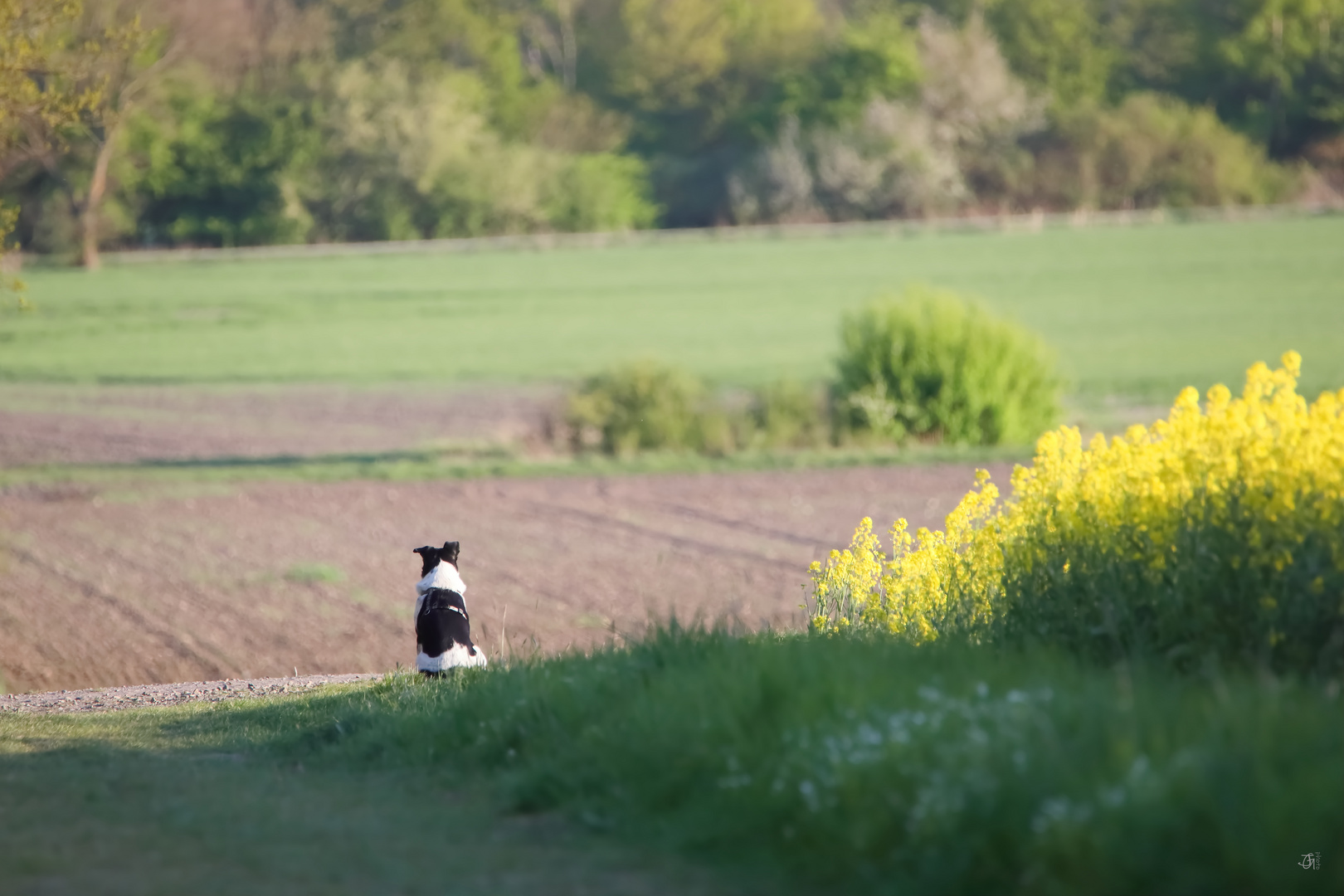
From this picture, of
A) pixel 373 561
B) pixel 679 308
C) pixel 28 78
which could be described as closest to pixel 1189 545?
pixel 28 78

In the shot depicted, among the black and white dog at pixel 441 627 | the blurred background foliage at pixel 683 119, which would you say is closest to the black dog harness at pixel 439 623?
the black and white dog at pixel 441 627

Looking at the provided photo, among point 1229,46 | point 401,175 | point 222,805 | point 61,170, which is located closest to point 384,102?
point 401,175

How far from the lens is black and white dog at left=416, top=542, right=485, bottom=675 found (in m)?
8.62

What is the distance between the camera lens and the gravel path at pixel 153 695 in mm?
9852

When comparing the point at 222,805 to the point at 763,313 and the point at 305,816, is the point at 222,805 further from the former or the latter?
the point at 763,313

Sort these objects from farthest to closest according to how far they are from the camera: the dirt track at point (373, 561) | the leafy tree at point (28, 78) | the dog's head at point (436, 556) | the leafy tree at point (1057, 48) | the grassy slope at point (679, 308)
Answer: the leafy tree at point (1057, 48) → the grassy slope at point (679, 308) → the dirt track at point (373, 561) → the leafy tree at point (28, 78) → the dog's head at point (436, 556)

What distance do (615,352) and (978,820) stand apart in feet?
130

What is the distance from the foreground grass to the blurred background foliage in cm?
7116

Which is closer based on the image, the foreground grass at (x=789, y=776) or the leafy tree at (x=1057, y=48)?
the foreground grass at (x=789, y=776)

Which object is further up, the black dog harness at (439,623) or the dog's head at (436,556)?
the dog's head at (436,556)

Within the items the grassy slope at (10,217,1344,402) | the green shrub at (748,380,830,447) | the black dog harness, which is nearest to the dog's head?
the black dog harness

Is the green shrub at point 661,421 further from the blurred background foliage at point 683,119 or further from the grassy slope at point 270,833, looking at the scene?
the blurred background foliage at point 683,119

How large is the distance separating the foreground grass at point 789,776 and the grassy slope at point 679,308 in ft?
77.4

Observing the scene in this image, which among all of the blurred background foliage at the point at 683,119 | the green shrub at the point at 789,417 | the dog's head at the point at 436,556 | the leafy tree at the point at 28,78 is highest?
the blurred background foliage at the point at 683,119
